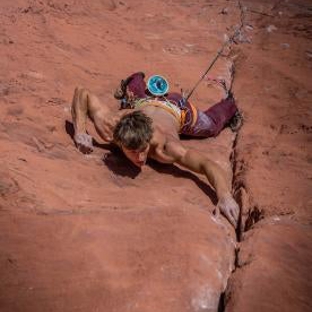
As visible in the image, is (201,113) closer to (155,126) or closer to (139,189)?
(155,126)

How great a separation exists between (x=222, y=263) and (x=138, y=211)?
49 centimetres

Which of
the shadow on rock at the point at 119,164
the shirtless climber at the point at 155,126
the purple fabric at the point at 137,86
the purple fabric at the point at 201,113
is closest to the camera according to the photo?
the shirtless climber at the point at 155,126

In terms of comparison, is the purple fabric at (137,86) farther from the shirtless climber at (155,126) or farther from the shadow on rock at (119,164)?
the shadow on rock at (119,164)

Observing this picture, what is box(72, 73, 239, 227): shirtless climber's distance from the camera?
2.96m

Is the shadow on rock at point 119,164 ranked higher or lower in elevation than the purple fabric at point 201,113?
lower

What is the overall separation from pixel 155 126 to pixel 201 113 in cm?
68

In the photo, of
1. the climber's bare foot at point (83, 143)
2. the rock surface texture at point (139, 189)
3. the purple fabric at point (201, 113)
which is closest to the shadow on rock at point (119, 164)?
the rock surface texture at point (139, 189)

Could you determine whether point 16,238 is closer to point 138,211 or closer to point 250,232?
point 138,211

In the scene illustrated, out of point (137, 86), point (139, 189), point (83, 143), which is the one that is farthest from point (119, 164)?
point (137, 86)

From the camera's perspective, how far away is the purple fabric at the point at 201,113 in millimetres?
3729

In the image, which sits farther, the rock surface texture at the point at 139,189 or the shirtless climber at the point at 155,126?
the shirtless climber at the point at 155,126

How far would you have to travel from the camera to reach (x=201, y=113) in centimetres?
384

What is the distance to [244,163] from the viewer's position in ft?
11.0

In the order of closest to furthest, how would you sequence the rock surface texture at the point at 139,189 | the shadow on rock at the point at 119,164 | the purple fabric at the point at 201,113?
1. the rock surface texture at the point at 139,189
2. the shadow on rock at the point at 119,164
3. the purple fabric at the point at 201,113
